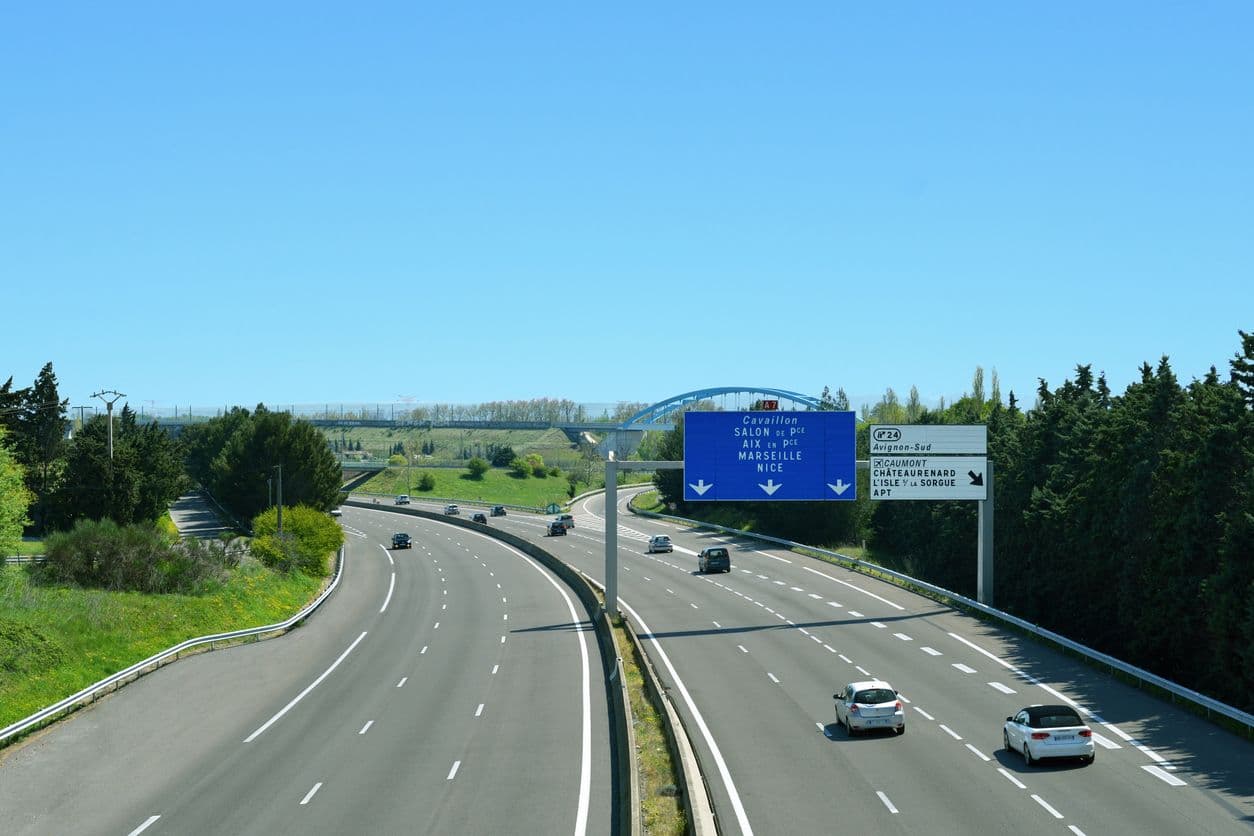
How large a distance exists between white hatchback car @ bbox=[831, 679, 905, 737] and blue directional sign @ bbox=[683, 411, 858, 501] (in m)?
21.0

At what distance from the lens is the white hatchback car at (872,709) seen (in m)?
30.6

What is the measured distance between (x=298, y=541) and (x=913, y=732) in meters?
56.3

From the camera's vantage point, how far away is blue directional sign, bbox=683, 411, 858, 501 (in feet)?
171

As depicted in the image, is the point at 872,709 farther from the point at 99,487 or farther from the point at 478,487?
the point at 478,487

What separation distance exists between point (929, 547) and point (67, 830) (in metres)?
69.7

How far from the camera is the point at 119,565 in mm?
62594

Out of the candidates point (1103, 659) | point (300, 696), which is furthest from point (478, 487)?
point (1103, 659)

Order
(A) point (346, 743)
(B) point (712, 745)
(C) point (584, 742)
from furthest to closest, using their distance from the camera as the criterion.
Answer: (A) point (346, 743) → (C) point (584, 742) → (B) point (712, 745)

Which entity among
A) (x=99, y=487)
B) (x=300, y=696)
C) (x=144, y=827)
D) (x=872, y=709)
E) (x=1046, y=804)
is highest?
(x=99, y=487)

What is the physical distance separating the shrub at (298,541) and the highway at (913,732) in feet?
86.1

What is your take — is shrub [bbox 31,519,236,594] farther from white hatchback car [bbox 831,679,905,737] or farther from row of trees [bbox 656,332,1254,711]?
row of trees [bbox 656,332,1254,711]

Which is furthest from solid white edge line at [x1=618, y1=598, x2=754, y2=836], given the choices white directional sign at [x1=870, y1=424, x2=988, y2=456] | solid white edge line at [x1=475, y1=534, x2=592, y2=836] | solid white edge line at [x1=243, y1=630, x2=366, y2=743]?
white directional sign at [x1=870, y1=424, x2=988, y2=456]

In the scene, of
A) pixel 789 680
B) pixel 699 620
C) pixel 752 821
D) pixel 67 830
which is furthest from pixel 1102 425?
pixel 67 830

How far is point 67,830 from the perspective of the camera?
941 inches
